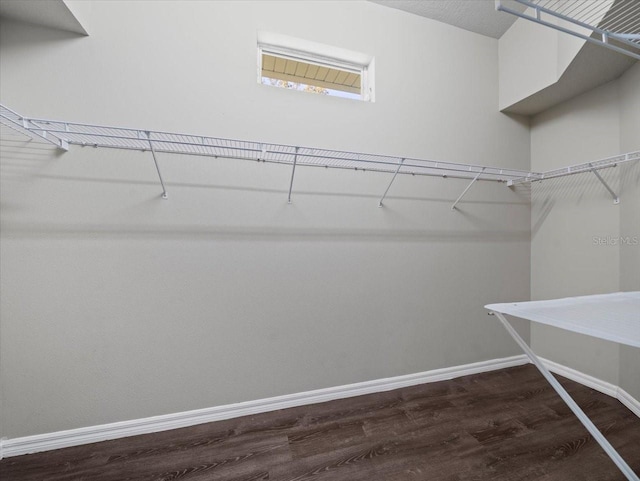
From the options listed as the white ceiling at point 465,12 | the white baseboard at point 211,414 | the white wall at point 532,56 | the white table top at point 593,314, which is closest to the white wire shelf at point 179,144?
the white wall at point 532,56

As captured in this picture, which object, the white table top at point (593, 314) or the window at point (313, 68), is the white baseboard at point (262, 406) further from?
the window at point (313, 68)

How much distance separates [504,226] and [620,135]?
844mm

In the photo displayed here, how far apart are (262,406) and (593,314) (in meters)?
1.64

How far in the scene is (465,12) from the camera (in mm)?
1837

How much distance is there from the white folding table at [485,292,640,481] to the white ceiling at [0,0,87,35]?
225cm

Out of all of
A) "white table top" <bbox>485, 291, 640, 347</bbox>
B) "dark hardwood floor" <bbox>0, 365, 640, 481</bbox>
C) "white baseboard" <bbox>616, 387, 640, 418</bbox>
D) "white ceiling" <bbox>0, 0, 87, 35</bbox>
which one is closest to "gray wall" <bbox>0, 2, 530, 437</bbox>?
"white ceiling" <bbox>0, 0, 87, 35</bbox>

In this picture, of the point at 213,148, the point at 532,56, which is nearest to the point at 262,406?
the point at 213,148

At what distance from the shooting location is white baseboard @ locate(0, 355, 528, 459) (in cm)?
127

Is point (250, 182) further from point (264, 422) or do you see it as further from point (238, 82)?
point (264, 422)

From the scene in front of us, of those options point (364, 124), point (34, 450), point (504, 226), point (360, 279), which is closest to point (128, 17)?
point (364, 124)

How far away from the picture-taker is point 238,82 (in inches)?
60.6

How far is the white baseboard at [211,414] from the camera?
127 cm

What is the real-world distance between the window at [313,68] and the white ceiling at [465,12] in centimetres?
45

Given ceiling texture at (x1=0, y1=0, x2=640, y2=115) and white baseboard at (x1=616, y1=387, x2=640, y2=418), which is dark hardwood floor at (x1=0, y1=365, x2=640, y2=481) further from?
ceiling texture at (x1=0, y1=0, x2=640, y2=115)
